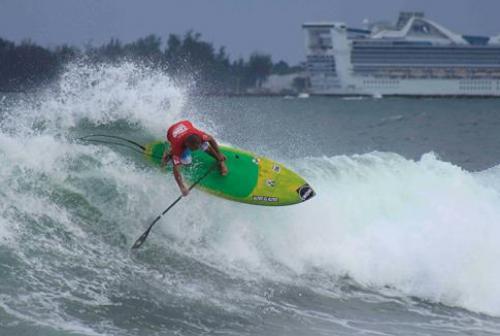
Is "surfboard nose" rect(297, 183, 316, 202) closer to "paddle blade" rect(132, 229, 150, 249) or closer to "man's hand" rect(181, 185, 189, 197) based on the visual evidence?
"man's hand" rect(181, 185, 189, 197)

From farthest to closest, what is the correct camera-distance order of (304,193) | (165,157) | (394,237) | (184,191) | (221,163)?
(394,237) → (304,193) → (221,163) → (165,157) → (184,191)

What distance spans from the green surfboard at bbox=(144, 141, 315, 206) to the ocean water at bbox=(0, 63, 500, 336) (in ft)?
1.08

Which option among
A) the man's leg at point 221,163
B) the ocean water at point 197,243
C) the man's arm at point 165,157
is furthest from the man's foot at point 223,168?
the man's arm at point 165,157

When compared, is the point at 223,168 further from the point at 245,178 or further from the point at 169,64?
the point at 169,64

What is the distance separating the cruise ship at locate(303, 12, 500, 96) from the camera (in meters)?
99.6

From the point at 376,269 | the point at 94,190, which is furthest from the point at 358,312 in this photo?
the point at 94,190

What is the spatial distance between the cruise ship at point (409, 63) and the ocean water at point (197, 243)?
85.6 m

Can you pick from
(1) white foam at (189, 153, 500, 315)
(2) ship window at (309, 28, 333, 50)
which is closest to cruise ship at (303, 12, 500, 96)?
(2) ship window at (309, 28, 333, 50)

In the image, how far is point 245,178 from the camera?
12.4 metres

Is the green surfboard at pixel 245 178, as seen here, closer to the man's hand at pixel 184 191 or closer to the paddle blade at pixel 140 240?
the man's hand at pixel 184 191

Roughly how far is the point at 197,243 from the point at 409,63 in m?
91.9

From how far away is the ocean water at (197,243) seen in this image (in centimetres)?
1015

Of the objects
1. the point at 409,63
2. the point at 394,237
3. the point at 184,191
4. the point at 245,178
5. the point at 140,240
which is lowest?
the point at 140,240

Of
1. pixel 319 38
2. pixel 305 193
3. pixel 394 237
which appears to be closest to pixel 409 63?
pixel 319 38
